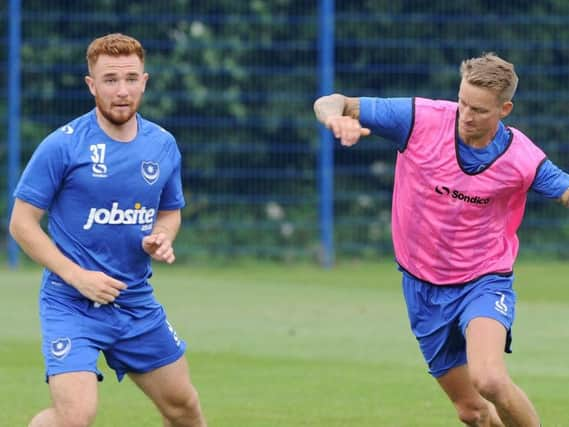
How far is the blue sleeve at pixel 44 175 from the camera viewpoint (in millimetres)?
7047

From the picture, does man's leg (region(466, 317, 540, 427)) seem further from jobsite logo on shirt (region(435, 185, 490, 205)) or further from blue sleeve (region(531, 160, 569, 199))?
blue sleeve (region(531, 160, 569, 199))

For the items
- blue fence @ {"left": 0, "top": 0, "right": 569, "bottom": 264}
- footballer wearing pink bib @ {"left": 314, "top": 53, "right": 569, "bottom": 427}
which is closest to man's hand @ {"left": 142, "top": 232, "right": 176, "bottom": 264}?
footballer wearing pink bib @ {"left": 314, "top": 53, "right": 569, "bottom": 427}

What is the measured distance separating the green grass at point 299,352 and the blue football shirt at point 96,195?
2037mm

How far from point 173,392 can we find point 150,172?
1.03 metres

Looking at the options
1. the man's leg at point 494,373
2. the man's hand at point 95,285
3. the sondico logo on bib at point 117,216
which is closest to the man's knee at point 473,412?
the man's leg at point 494,373

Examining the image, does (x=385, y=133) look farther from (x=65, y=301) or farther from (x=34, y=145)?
(x=34, y=145)

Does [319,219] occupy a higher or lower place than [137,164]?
lower

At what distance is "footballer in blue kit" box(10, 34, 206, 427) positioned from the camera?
7027 mm

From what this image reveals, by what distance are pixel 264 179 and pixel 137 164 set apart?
11.7 metres

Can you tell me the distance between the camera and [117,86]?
23.6 feet

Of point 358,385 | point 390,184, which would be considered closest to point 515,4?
point 390,184

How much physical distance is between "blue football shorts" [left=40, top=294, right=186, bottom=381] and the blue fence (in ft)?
37.9

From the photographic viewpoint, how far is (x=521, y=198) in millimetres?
8047

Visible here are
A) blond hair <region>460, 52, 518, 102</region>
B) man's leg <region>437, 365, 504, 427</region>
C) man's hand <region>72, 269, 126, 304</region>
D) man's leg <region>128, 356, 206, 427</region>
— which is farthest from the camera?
man's leg <region>437, 365, 504, 427</region>
